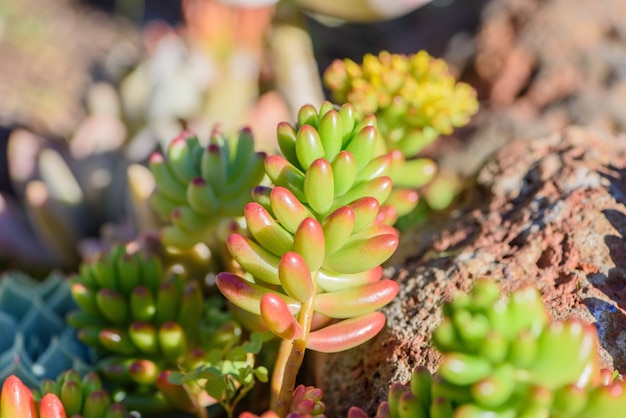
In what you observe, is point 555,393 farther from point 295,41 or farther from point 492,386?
point 295,41

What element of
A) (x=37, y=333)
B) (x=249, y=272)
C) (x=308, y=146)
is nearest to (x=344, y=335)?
(x=249, y=272)

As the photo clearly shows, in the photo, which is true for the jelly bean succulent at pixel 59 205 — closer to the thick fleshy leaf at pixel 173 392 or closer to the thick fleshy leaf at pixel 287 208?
the thick fleshy leaf at pixel 173 392

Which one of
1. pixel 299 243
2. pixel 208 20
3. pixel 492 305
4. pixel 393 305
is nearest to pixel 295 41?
pixel 208 20

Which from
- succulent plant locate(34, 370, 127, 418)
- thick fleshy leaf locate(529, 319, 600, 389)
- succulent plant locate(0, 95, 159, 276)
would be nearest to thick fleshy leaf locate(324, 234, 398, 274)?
thick fleshy leaf locate(529, 319, 600, 389)

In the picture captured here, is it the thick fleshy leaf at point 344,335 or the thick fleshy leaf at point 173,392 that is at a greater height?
the thick fleshy leaf at point 344,335

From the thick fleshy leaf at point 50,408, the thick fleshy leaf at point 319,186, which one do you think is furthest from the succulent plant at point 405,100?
the thick fleshy leaf at point 50,408

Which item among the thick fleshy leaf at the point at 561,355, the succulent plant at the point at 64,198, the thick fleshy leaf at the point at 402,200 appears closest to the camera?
the thick fleshy leaf at the point at 561,355

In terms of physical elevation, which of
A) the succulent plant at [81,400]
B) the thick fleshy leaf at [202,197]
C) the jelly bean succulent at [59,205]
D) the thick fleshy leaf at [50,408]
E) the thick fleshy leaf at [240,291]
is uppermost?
the thick fleshy leaf at [240,291]

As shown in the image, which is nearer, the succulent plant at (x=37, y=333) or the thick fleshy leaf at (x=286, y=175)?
the thick fleshy leaf at (x=286, y=175)

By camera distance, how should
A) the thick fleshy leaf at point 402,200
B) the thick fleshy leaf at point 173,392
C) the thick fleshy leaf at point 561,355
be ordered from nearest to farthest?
the thick fleshy leaf at point 561,355 → the thick fleshy leaf at point 173,392 → the thick fleshy leaf at point 402,200
